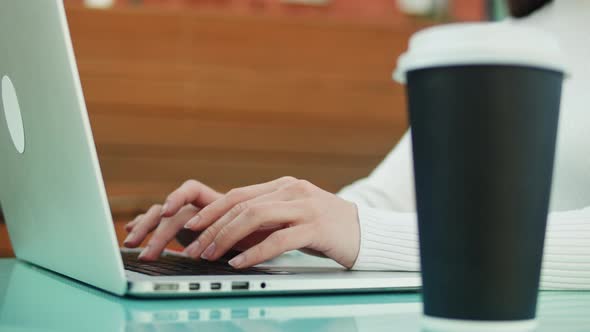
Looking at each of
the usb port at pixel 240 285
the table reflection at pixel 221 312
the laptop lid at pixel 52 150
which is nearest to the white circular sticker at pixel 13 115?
the laptop lid at pixel 52 150

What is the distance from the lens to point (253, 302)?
0.56 metres

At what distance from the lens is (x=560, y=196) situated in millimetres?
1020

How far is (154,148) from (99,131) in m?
0.19

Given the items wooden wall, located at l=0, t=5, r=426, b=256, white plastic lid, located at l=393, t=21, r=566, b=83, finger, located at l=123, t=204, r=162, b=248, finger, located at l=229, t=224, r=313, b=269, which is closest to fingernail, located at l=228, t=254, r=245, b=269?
finger, located at l=229, t=224, r=313, b=269

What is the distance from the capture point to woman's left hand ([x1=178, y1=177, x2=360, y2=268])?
2.10ft

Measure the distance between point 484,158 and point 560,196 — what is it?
0.76m

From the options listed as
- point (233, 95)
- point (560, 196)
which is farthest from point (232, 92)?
point (560, 196)

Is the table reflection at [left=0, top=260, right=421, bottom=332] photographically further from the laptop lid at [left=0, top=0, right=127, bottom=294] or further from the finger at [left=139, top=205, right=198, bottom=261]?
the finger at [left=139, top=205, right=198, bottom=261]

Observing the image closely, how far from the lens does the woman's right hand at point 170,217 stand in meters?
0.81

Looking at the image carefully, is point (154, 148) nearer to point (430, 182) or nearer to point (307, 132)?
point (307, 132)

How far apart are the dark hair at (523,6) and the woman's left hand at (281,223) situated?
0.66 m

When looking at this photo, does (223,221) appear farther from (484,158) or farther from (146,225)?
(484,158)

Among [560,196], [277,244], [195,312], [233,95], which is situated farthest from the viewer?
[233,95]

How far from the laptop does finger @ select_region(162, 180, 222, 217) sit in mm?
83
